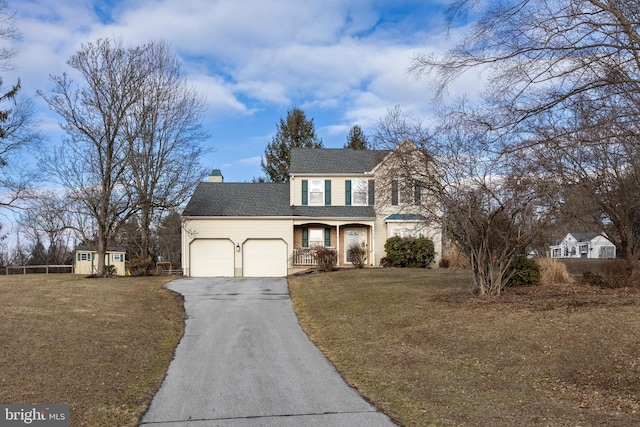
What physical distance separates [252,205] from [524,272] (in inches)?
663

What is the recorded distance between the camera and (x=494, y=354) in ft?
29.4

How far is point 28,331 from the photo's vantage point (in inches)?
410

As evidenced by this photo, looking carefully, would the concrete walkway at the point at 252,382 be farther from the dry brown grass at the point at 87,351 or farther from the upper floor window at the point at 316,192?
the upper floor window at the point at 316,192

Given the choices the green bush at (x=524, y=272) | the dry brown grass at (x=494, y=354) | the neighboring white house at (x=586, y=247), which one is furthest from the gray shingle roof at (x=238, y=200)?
the neighboring white house at (x=586, y=247)

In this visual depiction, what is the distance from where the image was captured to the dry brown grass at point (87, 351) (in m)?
6.75

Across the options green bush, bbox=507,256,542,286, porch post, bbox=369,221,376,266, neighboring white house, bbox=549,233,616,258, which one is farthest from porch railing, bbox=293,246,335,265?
neighboring white house, bbox=549,233,616,258

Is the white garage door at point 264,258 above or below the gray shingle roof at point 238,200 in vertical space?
below

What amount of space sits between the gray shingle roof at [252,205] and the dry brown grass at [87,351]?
40.2 feet

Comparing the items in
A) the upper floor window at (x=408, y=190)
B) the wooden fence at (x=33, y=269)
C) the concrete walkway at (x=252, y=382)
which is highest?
the upper floor window at (x=408, y=190)

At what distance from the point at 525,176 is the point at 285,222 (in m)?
17.8

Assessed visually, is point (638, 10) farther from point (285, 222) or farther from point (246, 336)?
point (285, 222)

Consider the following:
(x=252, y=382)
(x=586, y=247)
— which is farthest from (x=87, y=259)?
(x=586, y=247)

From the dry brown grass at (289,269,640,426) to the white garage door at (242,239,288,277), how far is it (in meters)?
12.7

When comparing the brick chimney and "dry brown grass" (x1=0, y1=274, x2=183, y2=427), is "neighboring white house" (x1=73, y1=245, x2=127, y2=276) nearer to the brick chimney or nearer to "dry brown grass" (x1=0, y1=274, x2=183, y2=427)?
the brick chimney
